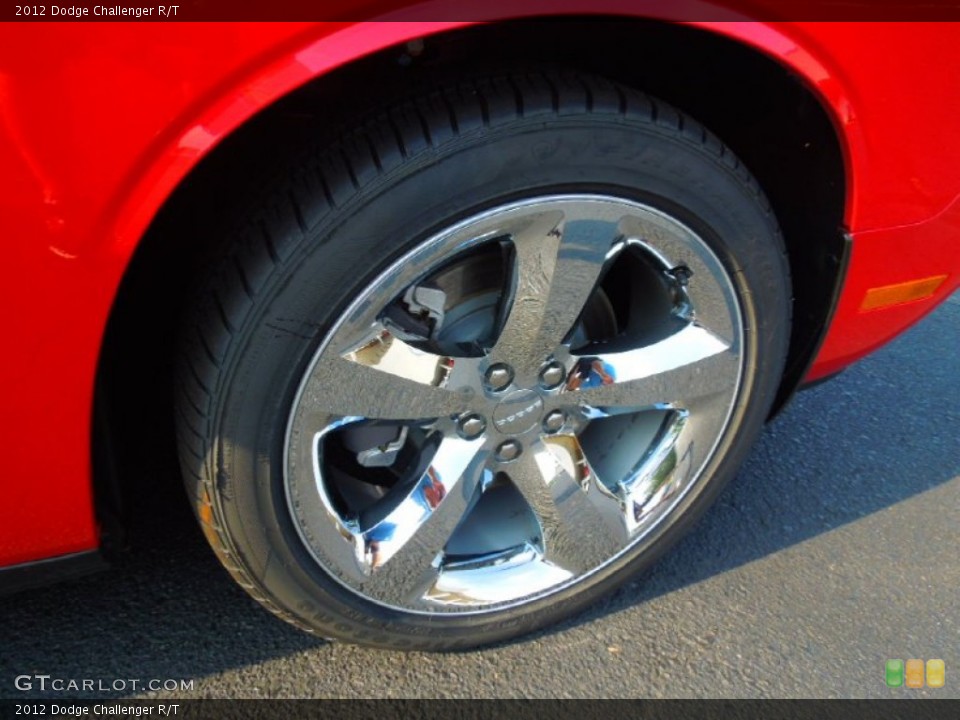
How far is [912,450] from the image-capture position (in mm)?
2260

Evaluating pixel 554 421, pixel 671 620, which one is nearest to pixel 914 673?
pixel 671 620

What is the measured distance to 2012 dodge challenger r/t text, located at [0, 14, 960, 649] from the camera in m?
0.99

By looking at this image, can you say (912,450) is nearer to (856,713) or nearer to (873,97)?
(856,713)

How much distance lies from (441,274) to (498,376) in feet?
0.61

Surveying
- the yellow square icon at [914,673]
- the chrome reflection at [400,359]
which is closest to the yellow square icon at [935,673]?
the yellow square icon at [914,673]

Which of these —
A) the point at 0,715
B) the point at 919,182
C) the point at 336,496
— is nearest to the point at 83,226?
the point at 336,496

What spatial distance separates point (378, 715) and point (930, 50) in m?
1.40

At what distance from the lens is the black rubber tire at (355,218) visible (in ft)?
3.74

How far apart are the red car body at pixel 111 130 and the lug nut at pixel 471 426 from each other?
1.80 ft

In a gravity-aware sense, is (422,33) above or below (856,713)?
above

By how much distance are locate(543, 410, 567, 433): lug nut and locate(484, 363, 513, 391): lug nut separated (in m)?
0.13

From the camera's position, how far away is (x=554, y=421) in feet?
4.85
